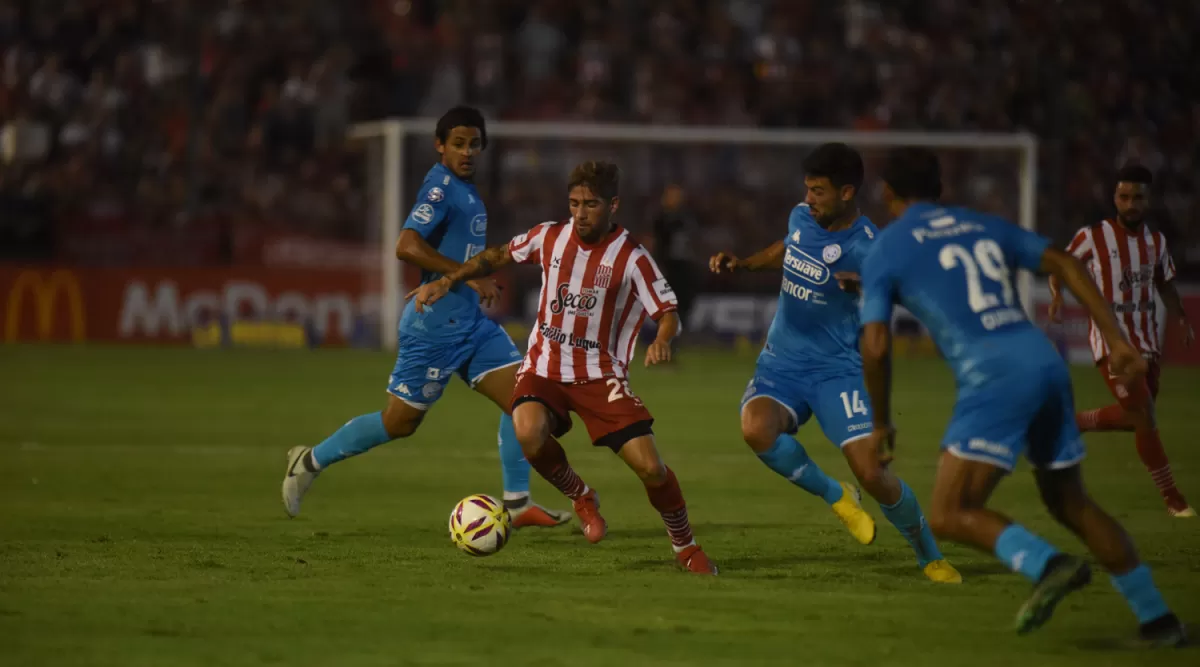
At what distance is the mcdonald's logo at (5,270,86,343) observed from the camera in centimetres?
2509

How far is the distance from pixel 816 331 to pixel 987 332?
2161mm

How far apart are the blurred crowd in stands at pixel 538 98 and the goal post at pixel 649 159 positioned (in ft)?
0.20

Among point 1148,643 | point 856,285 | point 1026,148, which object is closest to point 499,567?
point 856,285

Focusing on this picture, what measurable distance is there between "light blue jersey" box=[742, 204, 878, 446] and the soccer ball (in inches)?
57.0

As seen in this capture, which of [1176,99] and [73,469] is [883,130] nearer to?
[1176,99]

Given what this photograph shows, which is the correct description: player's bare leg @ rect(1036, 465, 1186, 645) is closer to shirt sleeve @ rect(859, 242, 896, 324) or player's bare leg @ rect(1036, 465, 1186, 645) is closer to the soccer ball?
shirt sleeve @ rect(859, 242, 896, 324)

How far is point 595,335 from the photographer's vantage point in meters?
7.99

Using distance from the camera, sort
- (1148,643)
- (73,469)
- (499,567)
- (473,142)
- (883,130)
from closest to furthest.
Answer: (1148,643)
(499,567)
(473,142)
(73,469)
(883,130)

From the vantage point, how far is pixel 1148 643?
6.05 metres

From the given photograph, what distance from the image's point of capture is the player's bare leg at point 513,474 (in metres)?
9.36

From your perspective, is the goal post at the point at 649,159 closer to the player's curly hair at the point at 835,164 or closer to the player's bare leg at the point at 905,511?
the player's curly hair at the point at 835,164

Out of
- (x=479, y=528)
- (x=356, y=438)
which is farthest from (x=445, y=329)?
(x=479, y=528)

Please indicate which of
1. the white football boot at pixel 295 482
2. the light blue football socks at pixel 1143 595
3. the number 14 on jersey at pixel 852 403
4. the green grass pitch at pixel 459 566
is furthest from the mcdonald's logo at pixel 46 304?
the light blue football socks at pixel 1143 595

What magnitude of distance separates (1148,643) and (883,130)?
71.4 feet
